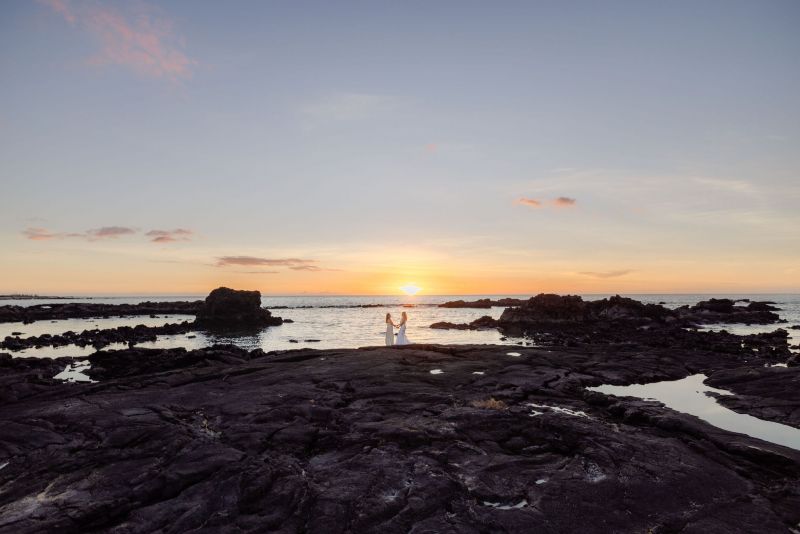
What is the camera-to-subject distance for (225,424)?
15.0 meters

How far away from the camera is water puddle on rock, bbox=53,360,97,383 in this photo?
2830 centimetres

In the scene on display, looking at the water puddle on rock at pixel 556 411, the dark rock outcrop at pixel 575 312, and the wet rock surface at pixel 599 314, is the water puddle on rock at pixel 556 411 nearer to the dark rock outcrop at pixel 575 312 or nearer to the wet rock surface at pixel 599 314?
the wet rock surface at pixel 599 314

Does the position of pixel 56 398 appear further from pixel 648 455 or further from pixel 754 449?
pixel 754 449

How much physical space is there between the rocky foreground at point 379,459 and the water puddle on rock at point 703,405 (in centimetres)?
125

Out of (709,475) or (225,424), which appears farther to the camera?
(225,424)

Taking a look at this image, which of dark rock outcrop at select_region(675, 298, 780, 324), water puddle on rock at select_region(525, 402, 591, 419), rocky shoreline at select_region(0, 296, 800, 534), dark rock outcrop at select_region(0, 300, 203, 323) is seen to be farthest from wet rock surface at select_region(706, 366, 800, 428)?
dark rock outcrop at select_region(0, 300, 203, 323)

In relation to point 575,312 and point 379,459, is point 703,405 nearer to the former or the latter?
point 379,459

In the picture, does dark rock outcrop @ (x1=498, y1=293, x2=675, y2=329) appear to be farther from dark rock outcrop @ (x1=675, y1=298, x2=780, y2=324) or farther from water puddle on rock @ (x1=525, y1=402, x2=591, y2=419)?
water puddle on rock @ (x1=525, y1=402, x2=591, y2=419)

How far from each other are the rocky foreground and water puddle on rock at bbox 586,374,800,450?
1.25m

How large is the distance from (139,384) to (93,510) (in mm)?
13302

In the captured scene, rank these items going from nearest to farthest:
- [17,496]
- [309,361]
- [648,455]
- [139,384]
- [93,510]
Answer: [93,510] → [17,496] → [648,455] → [139,384] → [309,361]

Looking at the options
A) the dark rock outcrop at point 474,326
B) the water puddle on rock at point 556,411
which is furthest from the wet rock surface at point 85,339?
the water puddle on rock at point 556,411

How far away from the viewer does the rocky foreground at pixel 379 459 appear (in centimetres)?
934

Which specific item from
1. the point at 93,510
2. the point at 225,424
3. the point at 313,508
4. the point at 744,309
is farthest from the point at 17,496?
the point at 744,309
